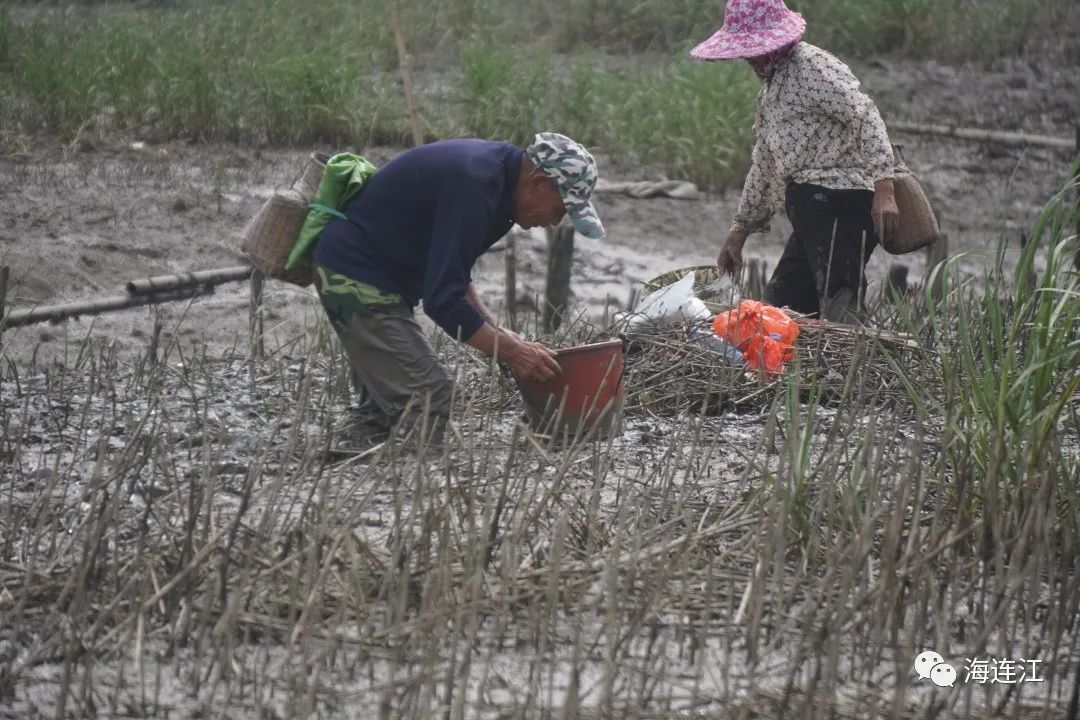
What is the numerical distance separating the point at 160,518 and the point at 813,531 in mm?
1495

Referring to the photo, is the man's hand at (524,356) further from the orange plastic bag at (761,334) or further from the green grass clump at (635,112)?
the green grass clump at (635,112)

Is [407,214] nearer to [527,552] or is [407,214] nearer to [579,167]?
[579,167]

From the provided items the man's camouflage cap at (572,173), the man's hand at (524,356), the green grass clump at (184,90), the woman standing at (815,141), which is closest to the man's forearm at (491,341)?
the man's hand at (524,356)

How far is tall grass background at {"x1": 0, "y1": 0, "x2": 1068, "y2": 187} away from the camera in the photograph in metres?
10.7

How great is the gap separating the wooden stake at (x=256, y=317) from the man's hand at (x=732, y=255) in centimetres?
187

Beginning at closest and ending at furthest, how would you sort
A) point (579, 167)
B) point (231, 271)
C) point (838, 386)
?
point (579, 167) → point (838, 386) → point (231, 271)

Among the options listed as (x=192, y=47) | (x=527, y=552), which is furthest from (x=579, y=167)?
(x=192, y=47)

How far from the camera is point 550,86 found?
39.0 ft

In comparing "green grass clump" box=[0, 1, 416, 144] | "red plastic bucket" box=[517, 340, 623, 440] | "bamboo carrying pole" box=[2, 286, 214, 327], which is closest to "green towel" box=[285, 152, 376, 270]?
"red plastic bucket" box=[517, 340, 623, 440]

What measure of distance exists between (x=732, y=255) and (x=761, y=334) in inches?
22.7

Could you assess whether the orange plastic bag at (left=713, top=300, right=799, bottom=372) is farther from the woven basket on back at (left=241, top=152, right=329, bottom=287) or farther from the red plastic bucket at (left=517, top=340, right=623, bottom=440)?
the woven basket on back at (left=241, top=152, right=329, bottom=287)

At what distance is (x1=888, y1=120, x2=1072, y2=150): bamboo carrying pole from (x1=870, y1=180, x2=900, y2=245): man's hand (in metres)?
6.60

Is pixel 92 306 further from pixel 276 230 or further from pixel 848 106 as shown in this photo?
pixel 848 106

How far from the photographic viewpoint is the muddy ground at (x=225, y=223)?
7910 millimetres
